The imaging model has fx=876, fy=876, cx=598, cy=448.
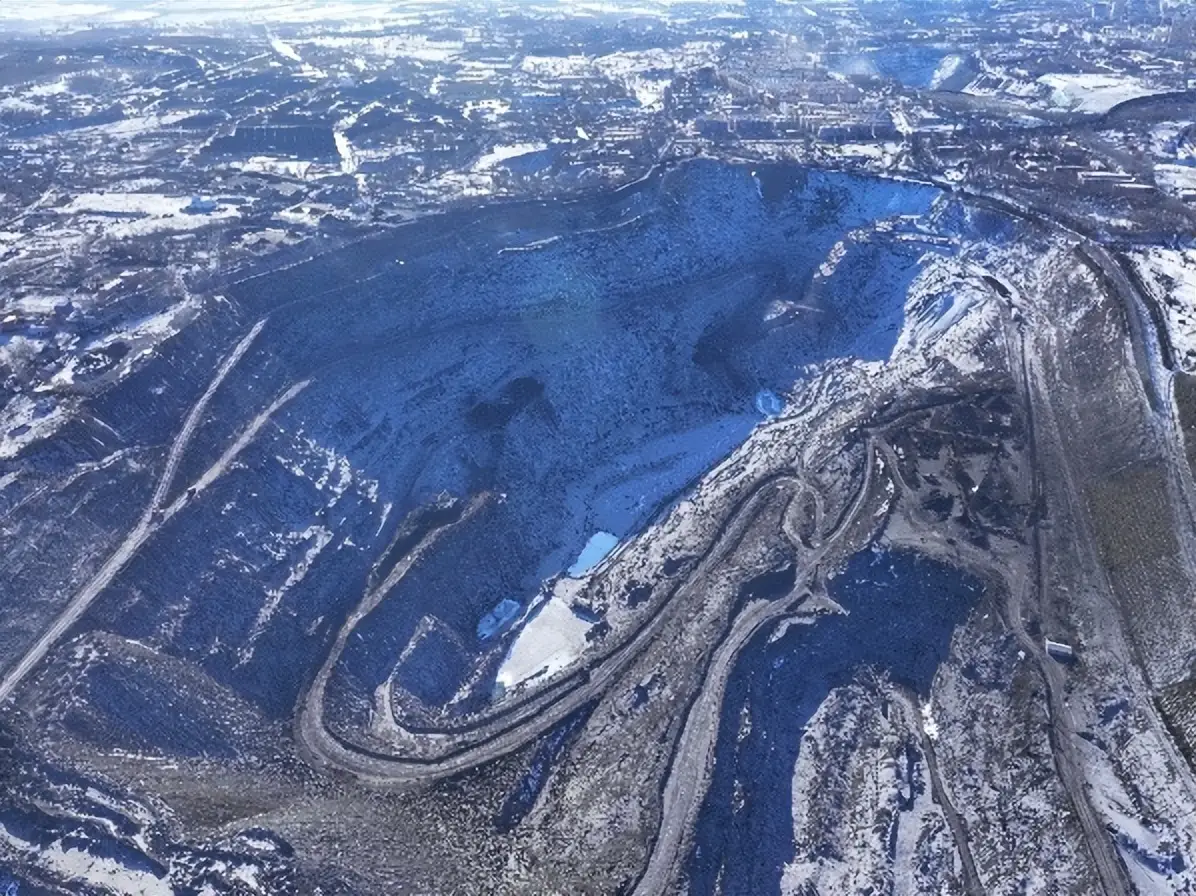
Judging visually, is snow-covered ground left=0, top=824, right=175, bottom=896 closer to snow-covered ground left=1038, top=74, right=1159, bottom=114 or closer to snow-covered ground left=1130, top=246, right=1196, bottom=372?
snow-covered ground left=1130, top=246, right=1196, bottom=372

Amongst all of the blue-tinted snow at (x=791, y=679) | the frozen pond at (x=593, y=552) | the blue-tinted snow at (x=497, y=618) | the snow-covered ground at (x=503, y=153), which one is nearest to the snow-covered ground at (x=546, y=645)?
the blue-tinted snow at (x=497, y=618)

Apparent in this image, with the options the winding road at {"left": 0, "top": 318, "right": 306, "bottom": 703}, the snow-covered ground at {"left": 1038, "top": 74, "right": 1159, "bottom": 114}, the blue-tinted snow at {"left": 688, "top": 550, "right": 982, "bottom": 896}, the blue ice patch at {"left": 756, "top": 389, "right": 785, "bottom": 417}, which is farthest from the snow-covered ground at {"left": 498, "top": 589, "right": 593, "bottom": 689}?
the snow-covered ground at {"left": 1038, "top": 74, "right": 1159, "bottom": 114}

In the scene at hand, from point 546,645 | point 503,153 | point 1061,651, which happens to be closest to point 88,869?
point 546,645

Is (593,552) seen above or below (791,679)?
below

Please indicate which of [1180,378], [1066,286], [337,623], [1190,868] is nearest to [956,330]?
[1066,286]

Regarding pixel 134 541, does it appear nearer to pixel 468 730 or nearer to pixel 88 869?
pixel 88 869

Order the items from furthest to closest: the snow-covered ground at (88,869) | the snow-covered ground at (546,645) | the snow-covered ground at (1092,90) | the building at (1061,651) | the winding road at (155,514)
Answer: the snow-covered ground at (1092,90) → the snow-covered ground at (546,645) → the building at (1061,651) → the winding road at (155,514) → the snow-covered ground at (88,869)

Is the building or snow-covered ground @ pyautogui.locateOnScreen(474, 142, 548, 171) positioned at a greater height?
snow-covered ground @ pyautogui.locateOnScreen(474, 142, 548, 171)

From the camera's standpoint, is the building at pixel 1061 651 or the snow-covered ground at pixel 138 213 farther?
the snow-covered ground at pixel 138 213

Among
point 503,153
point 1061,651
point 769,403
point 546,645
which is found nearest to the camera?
point 1061,651

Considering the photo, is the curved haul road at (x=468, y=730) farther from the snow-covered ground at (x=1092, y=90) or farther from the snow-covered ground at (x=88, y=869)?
the snow-covered ground at (x=1092, y=90)
